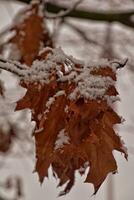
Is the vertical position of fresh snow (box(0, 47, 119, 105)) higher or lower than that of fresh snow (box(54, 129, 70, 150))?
higher

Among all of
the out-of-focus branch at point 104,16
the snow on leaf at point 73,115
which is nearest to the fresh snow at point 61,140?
the snow on leaf at point 73,115

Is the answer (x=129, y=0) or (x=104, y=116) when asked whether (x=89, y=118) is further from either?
(x=129, y=0)

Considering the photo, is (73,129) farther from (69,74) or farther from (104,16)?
(104,16)

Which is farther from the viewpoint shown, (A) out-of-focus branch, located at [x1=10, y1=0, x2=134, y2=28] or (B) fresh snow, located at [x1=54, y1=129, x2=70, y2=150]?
(A) out-of-focus branch, located at [x1=10, y1=0, x2=134, y2=28]

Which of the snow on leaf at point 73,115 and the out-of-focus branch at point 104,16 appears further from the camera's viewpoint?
the out-of-focus branch at point 104,16

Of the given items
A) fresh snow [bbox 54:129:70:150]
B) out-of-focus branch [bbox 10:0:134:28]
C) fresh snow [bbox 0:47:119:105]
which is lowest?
fresh snow [bbox 54:129:70:150]

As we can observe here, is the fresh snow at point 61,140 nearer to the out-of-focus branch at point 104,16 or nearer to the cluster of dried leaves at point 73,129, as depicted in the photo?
the cluster of dried leaves at point 73,129

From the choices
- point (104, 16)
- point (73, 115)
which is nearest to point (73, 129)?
point (73, 115)

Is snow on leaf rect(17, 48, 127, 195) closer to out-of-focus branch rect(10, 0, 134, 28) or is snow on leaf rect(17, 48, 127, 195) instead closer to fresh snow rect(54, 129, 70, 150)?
fresh snow rect(54, 129, 70, 150)

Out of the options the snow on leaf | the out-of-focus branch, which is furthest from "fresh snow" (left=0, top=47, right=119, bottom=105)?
the out-of-focus branch
